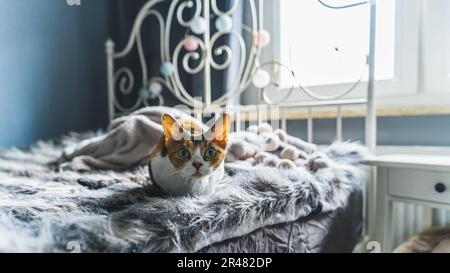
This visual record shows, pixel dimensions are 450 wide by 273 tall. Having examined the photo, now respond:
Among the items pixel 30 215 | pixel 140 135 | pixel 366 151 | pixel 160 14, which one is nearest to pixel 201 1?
pixel 160 14

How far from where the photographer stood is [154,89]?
100 centimetres

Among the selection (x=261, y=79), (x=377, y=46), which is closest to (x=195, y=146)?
(x=261, y=79)

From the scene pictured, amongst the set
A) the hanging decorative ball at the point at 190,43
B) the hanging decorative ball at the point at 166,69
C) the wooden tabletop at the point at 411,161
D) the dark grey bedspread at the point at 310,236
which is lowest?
the dark grey bedspread at the point at 310,236

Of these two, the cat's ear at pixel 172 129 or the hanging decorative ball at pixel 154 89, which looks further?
the hanging decorative ball at pixel 154 89

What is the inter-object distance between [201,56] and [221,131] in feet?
1.91

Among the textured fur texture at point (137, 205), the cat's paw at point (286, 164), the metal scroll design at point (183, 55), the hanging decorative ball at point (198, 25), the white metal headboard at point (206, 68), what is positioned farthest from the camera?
the hanging decorative ball at point (198, 25)

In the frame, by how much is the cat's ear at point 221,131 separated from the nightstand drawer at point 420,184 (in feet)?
1.53

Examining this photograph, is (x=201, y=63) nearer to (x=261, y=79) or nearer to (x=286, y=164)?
(x=261, y=79)

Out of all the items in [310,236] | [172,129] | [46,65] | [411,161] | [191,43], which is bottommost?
[310,236]

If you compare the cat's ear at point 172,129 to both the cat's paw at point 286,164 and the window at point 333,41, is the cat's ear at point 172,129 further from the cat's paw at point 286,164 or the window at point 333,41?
the window at point 333,41

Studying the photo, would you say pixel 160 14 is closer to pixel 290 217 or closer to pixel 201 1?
pixel 201 1

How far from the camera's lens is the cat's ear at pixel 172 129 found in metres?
0.46

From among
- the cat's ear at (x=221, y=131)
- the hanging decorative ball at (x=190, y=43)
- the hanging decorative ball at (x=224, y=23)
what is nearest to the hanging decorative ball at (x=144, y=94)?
the hanging decorative ball at (x=190, y=43)
